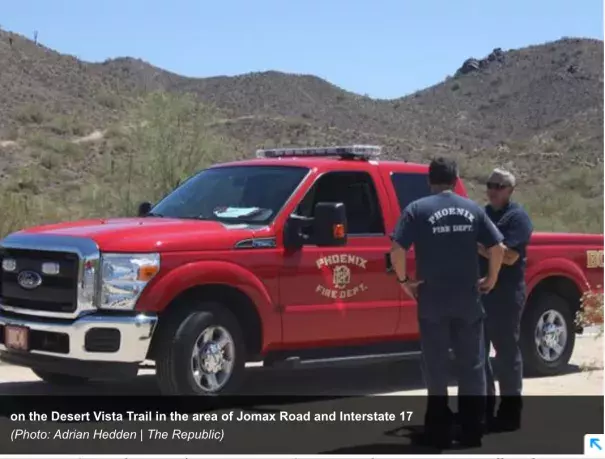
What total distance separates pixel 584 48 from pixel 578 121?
1521cm

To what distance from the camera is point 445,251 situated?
654cm

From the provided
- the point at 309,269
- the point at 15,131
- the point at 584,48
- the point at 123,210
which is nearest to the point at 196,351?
the point at 309,269

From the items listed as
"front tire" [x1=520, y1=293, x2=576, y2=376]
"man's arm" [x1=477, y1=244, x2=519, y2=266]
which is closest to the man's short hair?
"man's arm" [x1=477, y1=244, x2=519, y2=266]

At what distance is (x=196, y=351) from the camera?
773 cm

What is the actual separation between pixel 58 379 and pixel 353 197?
118 inches

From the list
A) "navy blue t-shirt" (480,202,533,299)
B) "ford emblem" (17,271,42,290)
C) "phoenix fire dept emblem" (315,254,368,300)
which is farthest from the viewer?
"phoenix fire dept emblem" (315,254,368,300)

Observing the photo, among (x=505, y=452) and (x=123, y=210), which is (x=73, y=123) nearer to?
(x=123, y=210)

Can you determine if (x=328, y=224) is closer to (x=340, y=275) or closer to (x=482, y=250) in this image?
(x=340, y=275)

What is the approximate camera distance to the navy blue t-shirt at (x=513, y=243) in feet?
24.7

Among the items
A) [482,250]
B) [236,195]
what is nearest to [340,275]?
[236,195]

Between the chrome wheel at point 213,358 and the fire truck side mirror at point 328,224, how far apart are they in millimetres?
1141

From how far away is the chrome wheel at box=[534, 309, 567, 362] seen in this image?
395 inches

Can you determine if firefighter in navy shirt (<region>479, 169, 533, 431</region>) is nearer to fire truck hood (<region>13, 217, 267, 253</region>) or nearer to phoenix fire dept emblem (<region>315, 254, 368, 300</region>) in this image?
phoenix fire dept emblem (<region>315, 254, 368, 300</region>)

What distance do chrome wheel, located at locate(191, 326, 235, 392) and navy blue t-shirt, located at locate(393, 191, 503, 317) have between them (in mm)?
1892
